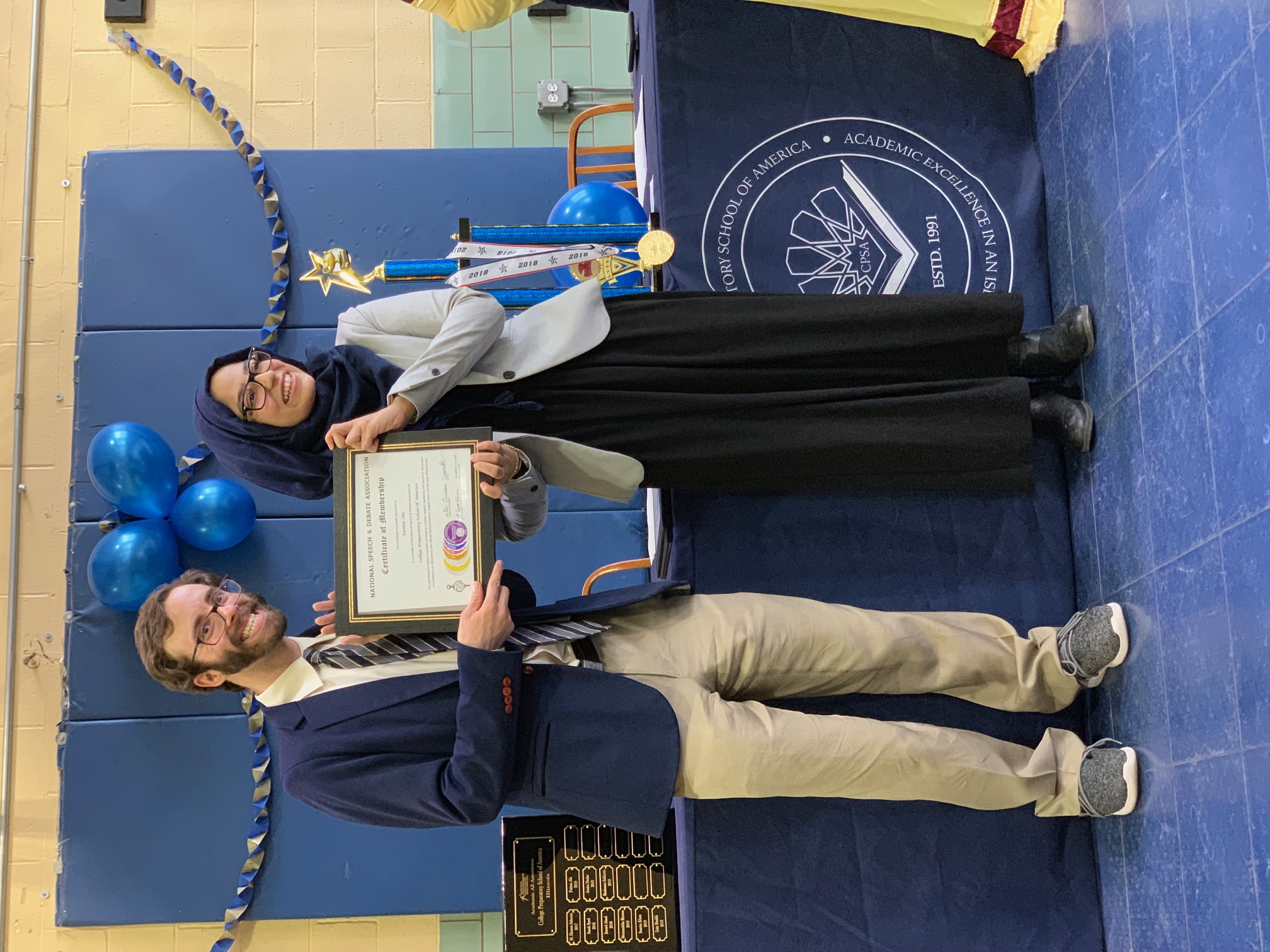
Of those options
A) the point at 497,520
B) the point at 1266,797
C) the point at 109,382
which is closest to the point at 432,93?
the point at 109,382

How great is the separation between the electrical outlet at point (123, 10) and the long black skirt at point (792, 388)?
320 centimetres

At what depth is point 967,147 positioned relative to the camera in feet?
9.48

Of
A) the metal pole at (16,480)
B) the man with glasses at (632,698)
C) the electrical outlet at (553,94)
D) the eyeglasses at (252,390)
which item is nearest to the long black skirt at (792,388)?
the man with glasses at (632,698)

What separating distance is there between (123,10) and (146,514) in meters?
2.41

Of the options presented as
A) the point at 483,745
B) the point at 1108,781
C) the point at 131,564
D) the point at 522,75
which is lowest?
the point at 1108,781

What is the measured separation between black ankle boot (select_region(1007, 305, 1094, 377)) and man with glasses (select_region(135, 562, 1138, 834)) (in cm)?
62

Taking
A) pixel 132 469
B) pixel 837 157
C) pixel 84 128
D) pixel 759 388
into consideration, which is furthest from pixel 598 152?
pixel 84 128

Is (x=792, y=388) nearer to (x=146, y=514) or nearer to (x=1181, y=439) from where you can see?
(x=1181, y=439)

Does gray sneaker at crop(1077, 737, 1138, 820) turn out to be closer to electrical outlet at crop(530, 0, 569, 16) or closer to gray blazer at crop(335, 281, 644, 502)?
gray blazer at crop(335, 281, 644, 502)

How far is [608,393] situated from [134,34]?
3387 mm

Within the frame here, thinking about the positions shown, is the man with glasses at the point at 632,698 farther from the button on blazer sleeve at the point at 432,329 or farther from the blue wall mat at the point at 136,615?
the blue wall mat at the point at 136,615

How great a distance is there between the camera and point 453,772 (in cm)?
210

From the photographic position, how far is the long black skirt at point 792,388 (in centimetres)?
252

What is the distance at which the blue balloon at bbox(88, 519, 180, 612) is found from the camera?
330cm
